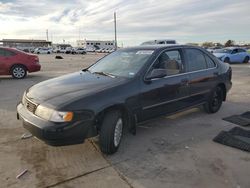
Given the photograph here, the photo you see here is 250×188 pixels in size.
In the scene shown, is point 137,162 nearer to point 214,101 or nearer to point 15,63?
point 214,101

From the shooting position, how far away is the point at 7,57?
12.3 m

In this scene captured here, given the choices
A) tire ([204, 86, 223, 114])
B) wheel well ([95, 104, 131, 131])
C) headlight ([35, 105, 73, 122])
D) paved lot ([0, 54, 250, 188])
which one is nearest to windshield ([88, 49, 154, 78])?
wheel well ([95, 104, 131, 131])

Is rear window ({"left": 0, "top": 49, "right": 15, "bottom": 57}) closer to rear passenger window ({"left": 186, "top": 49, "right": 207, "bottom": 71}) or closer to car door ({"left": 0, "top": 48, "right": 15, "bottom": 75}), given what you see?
car door ({"left": 0, "top": 48, "right": 15, "bottom": 75})

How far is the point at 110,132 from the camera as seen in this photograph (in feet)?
12.9

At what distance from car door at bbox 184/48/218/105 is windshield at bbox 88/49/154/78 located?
42.5 inches

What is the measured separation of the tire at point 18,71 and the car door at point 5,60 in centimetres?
24

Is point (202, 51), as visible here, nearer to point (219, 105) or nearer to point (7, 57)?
point (219, 105)

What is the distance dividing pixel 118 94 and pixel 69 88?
718 millimetres

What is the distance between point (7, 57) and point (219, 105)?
936cm

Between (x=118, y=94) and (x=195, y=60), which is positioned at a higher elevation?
(x=195, y=60)

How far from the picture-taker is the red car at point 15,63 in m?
12.2

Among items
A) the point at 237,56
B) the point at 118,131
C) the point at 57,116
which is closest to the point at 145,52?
the point at 118,131

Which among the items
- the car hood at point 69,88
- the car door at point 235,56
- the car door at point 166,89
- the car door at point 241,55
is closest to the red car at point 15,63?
the car hood at point 69,88

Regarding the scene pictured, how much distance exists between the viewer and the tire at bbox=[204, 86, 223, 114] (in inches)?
248
